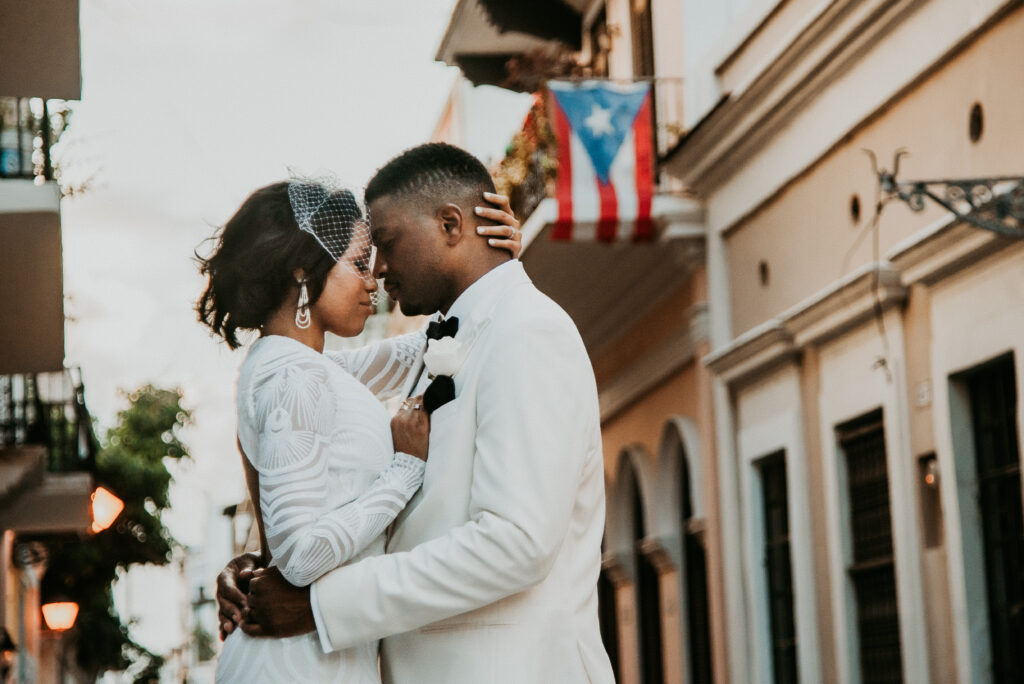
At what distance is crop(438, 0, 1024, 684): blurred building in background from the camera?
9.22 meters

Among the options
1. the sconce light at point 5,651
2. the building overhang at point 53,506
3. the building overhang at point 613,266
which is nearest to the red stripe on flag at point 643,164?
the building overhang at point 613,266

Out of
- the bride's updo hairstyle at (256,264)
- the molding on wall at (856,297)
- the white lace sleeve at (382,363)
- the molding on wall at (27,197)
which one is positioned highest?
the molding on wall at (27,197)

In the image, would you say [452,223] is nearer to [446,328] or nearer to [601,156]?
[446,328]

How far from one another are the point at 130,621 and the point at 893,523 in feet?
59.9

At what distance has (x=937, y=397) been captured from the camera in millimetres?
9758

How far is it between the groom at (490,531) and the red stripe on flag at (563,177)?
33.3ft

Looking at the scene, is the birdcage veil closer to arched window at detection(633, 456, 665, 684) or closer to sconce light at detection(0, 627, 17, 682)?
arched window at detection(633, 456, 665, 684)

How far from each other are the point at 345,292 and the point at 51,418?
51.2 feet

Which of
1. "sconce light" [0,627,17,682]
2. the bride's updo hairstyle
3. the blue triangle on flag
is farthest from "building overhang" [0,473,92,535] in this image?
the bride's updo hairstyle

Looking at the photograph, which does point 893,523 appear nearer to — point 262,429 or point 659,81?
point 659,81

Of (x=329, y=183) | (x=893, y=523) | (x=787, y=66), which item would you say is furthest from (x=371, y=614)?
(x=787, y=66)

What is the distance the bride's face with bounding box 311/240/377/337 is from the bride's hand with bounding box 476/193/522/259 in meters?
0.37

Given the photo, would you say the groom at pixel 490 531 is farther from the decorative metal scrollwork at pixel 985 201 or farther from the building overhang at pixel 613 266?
the building overhang at pixel 613 266

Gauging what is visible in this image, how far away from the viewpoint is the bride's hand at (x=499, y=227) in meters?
4.00
